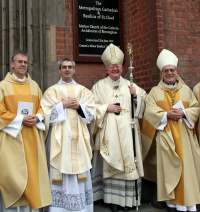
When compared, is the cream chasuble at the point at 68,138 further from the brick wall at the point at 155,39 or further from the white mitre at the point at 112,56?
the brick wall at the point at 155,39

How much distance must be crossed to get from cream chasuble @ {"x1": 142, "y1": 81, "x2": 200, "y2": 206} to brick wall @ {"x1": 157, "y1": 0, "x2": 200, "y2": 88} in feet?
3.54

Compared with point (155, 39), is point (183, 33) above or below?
above

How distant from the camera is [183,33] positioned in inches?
224

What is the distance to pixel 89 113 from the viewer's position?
4246 mm

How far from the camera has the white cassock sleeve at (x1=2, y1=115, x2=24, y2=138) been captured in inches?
151

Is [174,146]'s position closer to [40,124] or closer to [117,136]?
[117,136]

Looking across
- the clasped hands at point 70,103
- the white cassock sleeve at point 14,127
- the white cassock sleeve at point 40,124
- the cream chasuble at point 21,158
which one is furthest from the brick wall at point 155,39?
the white cassock sleeve at point 14,127

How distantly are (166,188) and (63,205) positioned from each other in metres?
1.38

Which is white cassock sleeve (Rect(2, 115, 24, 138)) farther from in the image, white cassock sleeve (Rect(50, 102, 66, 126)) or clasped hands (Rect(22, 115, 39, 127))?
white cassock sleeve (Rect(50, 102, 66, 126))

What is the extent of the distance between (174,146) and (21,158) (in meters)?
2.03

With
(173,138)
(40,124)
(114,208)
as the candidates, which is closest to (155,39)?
(173,138)

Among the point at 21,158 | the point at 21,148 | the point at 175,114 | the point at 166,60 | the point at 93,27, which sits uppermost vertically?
the point at 93,27

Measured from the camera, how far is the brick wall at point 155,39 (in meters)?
5.48

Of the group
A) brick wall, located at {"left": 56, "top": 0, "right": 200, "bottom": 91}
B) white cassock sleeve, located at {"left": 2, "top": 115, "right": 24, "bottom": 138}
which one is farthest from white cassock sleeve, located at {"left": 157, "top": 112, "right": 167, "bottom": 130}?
white cassock sleeve, located at {"left": 2, "top": 115, "right": 24, "bottom": 138}
